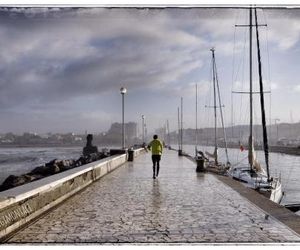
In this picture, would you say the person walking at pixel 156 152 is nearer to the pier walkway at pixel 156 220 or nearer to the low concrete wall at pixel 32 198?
the low concrete wall at pixel 32 198

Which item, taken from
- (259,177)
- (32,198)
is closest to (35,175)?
(259,177)

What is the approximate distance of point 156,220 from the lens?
25.8 feet

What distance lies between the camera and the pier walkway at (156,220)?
6.56 m

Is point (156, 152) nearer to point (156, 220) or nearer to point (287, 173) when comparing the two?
point (156, 220)

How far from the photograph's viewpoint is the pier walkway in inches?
258

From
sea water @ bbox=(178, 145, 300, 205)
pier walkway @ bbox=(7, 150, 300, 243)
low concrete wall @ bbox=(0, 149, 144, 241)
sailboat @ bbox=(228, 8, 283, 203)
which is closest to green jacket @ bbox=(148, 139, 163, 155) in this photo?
low concrete wall @ bbox=(0, 149, 144, 241)

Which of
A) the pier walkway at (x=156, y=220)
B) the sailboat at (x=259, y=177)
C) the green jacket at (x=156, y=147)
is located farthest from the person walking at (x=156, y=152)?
the sailboat at (x=259, y=177)

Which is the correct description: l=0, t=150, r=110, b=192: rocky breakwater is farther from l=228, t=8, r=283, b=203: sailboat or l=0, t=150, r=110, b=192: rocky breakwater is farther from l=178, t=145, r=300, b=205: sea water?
l=178, t=145, r=300, b=205: sea water

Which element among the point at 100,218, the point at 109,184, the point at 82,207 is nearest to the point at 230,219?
the point at 100,218
